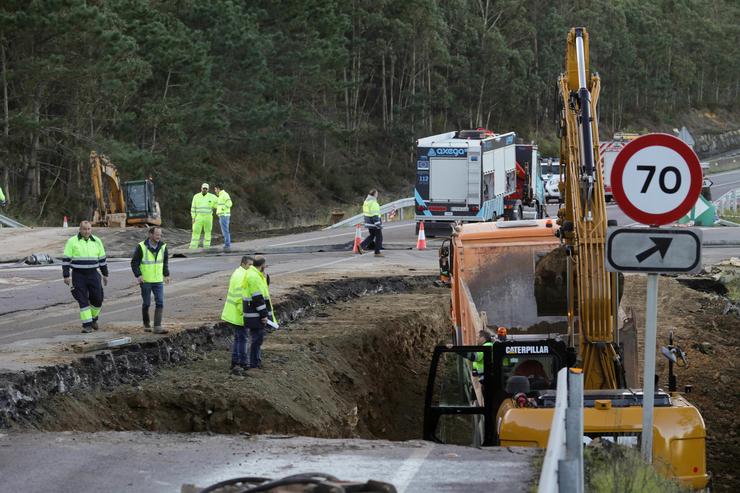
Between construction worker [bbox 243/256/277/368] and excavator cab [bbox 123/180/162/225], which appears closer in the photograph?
construction worker [bbox 243/256/277/368]

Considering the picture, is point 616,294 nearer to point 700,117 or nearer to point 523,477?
point 523,477

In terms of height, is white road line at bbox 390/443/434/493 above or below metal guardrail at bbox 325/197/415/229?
below

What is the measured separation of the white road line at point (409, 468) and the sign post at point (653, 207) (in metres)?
1.81

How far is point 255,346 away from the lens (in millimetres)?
14812

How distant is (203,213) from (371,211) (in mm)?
5049

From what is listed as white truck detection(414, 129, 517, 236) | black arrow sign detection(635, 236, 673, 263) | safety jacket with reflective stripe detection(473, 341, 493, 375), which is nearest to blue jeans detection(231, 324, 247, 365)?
safety jacket with reflective stripe detection(473, 341, 493, 375)

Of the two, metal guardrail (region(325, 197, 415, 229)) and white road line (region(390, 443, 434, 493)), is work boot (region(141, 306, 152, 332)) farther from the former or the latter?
metal guardrail (region(325, 197, 415, 229))

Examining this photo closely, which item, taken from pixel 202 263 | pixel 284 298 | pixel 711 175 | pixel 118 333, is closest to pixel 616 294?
pixel 118 333

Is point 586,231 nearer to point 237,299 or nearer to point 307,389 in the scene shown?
point 237,299

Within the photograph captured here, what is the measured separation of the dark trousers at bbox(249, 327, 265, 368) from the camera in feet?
47.9

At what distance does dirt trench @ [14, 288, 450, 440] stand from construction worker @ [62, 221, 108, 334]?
185 centimetres

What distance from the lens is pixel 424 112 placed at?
242 ft

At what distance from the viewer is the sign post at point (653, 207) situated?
786 cm

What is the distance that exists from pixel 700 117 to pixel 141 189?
86.9 metres
